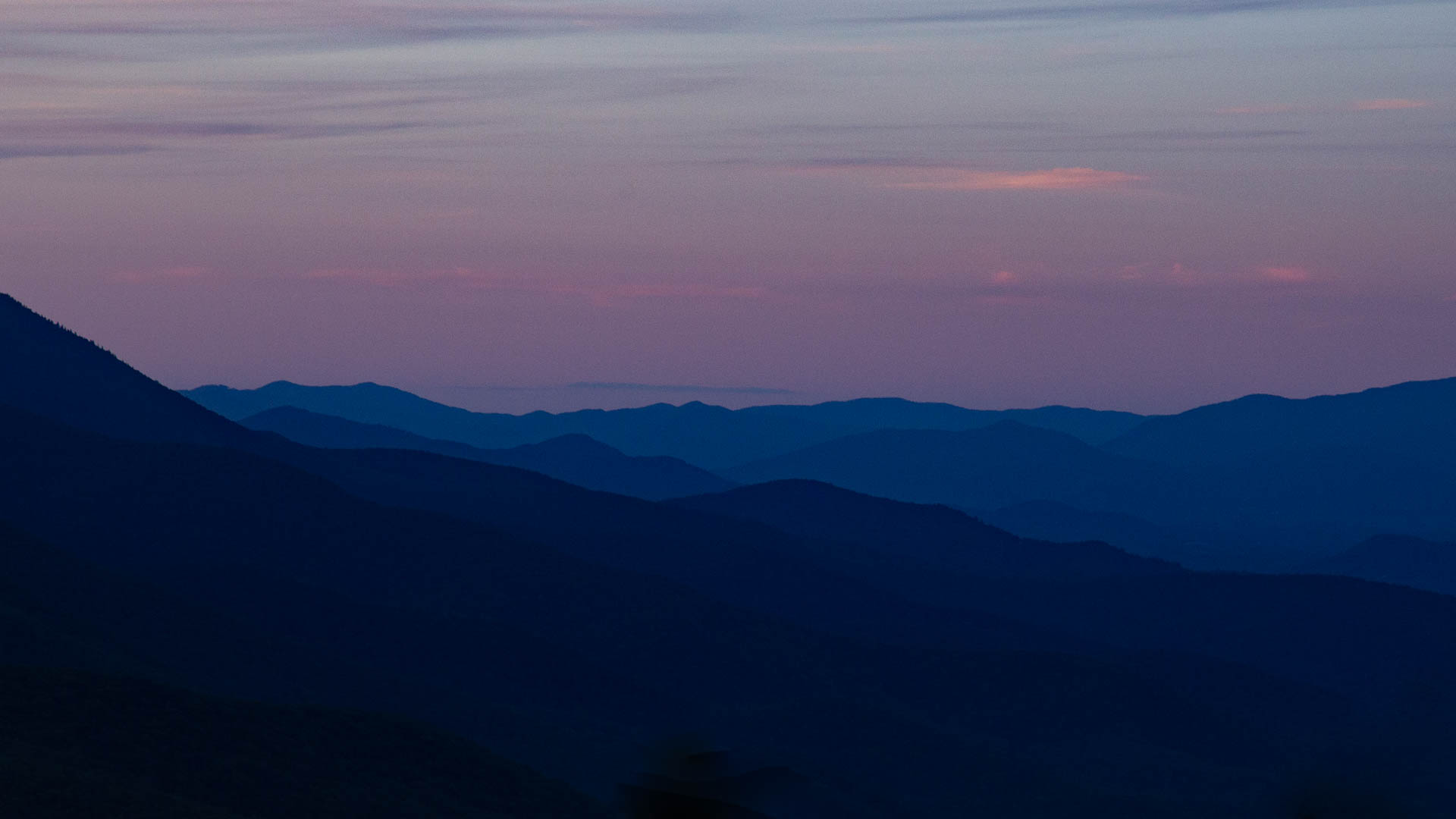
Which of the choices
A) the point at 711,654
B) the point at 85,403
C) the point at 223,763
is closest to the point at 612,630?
the point at 711,654

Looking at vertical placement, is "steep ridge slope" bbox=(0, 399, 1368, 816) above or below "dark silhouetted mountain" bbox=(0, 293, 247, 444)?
below

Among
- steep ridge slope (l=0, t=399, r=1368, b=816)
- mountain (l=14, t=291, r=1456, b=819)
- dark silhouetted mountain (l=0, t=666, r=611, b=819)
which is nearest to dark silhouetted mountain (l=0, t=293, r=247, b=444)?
mountain (l=14, t=291, r=1456, b=819)

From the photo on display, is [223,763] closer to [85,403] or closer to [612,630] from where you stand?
[612,630]

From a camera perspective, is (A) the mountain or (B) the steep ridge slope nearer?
(A) the mountain

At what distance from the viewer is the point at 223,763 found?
2549 inches

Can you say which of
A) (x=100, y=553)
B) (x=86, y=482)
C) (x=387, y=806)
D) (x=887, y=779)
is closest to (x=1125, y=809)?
(x=887, y=779)

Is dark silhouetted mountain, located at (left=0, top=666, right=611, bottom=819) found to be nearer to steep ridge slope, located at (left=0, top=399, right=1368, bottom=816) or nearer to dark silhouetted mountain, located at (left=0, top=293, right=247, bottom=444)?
steep ridge slope, located at (left=0, top=399, right=1368, bottom=816)

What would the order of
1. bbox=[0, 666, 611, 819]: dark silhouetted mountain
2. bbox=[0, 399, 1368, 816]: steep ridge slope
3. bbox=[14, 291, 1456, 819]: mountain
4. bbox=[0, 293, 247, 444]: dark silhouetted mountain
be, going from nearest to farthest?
bbox=[0, 666, 611, 819]: dark silhouetted mountain, bbox=[14, 291, 1456, 819]: mountain, bbox=[0, 399, 1368, 816]: steep ridge slope, bbox=[0, 293, 247, 444]: dark silhouetted mountain

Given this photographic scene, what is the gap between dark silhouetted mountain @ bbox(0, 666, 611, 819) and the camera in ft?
179

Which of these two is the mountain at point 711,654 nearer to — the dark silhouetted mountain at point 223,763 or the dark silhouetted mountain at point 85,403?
the dark silhouetted mountain at point 85,403

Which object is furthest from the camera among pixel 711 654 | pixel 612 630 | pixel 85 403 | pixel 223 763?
pixel 85 403

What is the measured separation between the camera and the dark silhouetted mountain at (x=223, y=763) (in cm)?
5444

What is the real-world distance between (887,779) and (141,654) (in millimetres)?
50322

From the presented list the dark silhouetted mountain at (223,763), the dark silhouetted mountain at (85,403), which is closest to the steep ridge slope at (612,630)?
the dark silhouetted mountain at (85,403)
